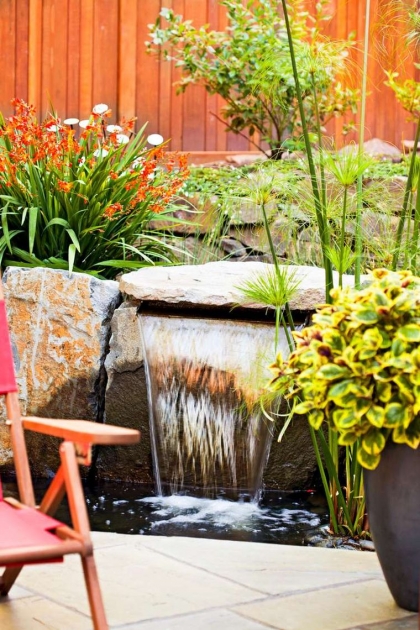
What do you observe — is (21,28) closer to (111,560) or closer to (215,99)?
(215,99)

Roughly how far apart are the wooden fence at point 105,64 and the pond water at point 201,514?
15.4ft

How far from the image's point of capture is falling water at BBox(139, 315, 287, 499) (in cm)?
453

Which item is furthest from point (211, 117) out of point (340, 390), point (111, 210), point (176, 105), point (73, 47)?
point (340, 390)

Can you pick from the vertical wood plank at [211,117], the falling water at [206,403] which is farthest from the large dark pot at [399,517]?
the vertical wood plank at [211,117]

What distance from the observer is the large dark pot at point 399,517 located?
2.46 metres

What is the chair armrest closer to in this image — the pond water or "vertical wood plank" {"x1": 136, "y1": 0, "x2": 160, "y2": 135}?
the pond water

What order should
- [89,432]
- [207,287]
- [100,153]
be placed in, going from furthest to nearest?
[100,153]
[207,287]
[89,432]

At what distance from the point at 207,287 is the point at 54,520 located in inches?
91.5

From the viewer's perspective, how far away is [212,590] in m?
2.68

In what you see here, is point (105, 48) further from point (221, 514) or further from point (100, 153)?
point (221, 514)

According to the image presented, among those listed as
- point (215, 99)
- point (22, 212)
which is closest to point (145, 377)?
point (22, 212)

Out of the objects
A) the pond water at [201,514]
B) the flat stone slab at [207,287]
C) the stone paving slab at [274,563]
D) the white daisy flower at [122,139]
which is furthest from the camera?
the white daisy flower at [122,139]

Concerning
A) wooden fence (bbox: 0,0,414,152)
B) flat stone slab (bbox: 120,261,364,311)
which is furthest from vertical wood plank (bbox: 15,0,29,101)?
flat stone slab (bbox: 120,261,364,311)

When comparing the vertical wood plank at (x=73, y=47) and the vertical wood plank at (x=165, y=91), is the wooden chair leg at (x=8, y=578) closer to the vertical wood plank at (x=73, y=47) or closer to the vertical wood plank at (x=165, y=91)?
the vertical wood plank at (x=165, y=91)
